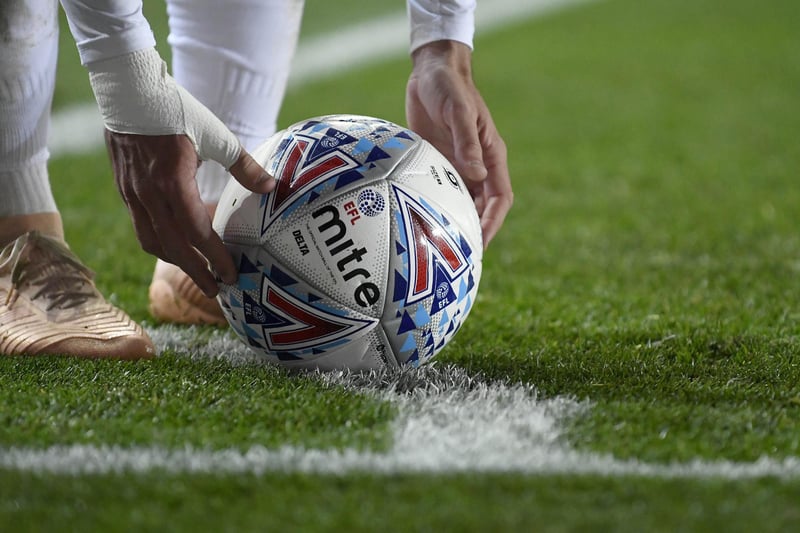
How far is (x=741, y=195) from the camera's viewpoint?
4566 mm

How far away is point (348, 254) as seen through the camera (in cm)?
207

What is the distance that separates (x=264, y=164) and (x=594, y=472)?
95 centimetres

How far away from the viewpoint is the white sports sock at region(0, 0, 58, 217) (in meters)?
2.35

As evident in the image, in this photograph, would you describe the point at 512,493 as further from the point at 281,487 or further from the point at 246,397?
the point at 246,397

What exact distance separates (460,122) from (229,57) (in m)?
0.72

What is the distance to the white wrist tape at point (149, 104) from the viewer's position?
6.44 feet

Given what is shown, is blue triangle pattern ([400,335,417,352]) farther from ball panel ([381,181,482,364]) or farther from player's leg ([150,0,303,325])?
player's leg ([150,0,303,325])

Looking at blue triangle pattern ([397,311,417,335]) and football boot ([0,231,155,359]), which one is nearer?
blue triangle pattern ([397,311,417,335])

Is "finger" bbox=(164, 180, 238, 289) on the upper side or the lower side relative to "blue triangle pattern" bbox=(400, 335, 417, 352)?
upper

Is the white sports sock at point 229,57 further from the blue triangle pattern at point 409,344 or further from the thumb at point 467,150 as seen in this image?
the blue triangle pattern at point 409,344

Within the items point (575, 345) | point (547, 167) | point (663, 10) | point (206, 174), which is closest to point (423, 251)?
point (575, 345)

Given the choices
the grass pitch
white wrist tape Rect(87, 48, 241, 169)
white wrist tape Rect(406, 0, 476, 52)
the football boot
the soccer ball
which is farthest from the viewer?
white wrist tape Rect(406, 0, 476, 52)

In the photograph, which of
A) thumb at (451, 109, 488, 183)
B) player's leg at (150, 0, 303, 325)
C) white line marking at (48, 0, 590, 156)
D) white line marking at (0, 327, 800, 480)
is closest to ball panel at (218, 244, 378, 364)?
white line marking at (0, 327, 800, 480)

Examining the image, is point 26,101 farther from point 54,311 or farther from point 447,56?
point 447,56
